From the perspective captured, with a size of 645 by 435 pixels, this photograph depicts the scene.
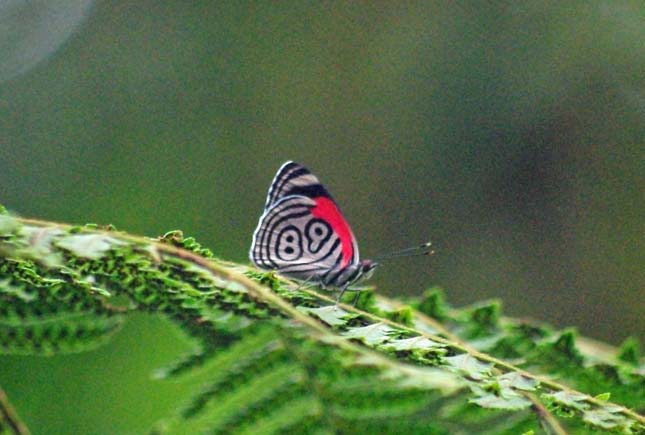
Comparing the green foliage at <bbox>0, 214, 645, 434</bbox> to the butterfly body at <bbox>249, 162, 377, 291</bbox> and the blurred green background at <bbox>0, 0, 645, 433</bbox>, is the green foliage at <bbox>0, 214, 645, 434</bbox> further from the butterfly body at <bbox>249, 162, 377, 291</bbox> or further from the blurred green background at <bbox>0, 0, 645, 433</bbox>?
the blurred green background at <bbox>0, 0, 645, 433</bbox>

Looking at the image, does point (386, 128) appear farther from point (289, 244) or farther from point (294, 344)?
point (294, 344)

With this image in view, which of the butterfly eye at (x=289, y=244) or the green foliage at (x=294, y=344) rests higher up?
the butterfly eye at (x=289, y=244)

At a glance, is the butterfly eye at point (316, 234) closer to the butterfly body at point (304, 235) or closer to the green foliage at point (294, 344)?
the butterfly body at point (304, 235)

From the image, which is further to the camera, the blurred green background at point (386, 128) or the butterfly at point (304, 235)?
the blurred green background at point (386, 128)

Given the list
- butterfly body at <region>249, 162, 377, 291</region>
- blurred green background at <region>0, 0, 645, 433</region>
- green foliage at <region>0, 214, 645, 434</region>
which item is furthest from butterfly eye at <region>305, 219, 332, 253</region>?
blurred green background at <region>0, 0, 645, 433</region>

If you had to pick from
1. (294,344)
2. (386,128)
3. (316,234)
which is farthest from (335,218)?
(386,128)

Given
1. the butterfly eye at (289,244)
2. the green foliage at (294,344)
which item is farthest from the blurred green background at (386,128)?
the green foliage at (294,344)

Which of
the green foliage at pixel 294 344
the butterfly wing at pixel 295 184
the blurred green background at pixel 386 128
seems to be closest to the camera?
the green foliage at pixel 294 344

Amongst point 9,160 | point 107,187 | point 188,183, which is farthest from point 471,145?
point 9,160
